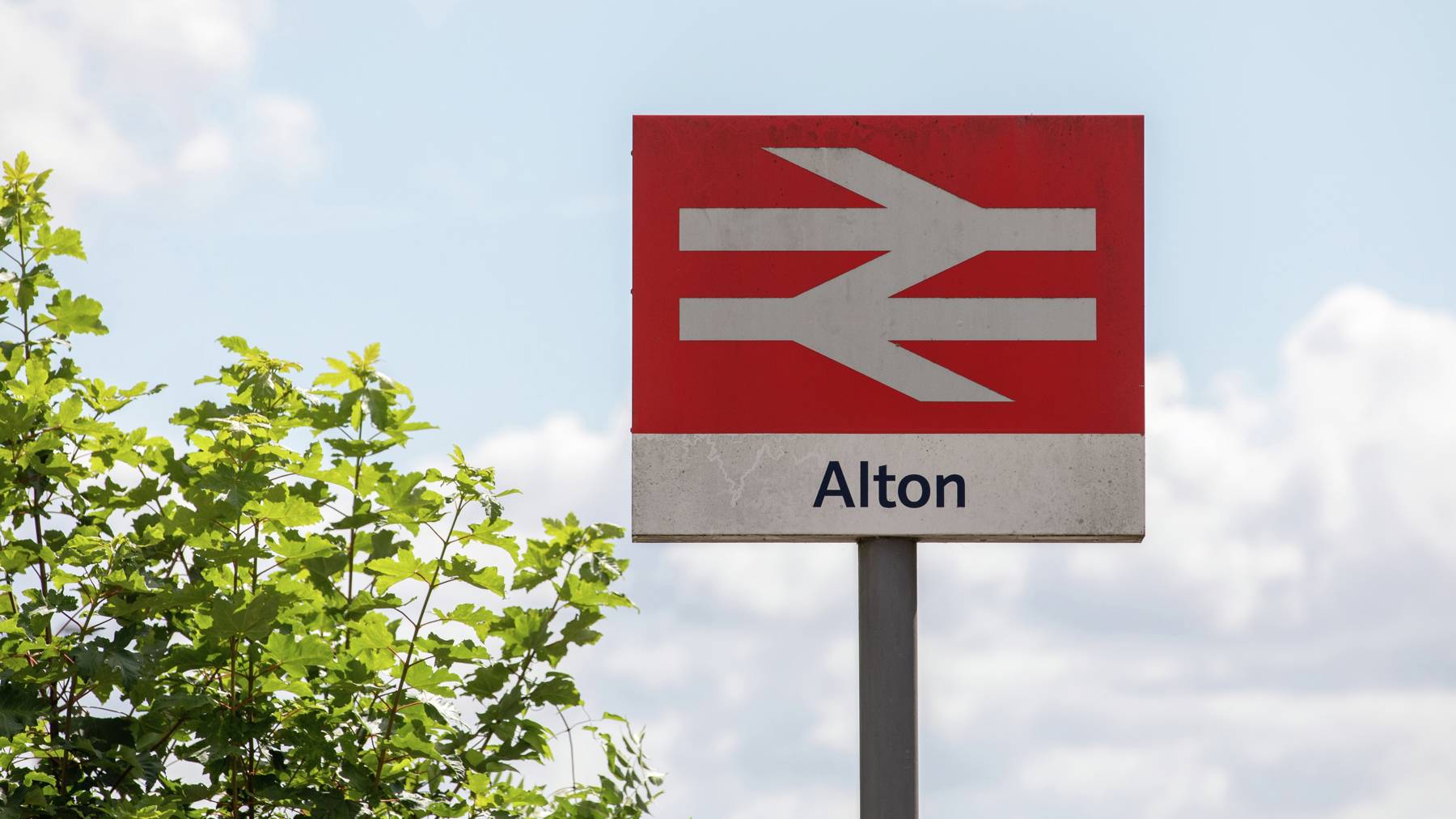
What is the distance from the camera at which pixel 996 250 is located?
7.06m

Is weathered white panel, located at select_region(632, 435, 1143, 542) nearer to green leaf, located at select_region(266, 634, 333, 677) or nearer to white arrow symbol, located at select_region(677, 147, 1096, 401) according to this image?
white arrow symbol, located at select_region(677, 147, 1096, 401)

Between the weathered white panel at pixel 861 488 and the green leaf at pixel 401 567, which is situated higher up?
the weathered white panel at pixel 861 488

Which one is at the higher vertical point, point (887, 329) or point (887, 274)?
point (887, 274)

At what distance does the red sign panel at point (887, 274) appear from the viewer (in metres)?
6.95

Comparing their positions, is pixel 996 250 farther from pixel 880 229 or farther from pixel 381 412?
pixel 381 412

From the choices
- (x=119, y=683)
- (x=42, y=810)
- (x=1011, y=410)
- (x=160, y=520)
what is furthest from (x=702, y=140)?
(x=42, y=810)

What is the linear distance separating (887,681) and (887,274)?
71.6 inches

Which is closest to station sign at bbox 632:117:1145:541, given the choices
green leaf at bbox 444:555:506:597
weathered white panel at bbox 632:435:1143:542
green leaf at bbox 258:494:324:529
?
weathered white panel at bbox 632:435:1143:542

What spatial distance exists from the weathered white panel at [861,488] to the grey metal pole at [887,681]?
16 cm

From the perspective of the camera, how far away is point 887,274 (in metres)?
7.05

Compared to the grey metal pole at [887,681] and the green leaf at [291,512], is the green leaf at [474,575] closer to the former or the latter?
the green leaf at [291,512]

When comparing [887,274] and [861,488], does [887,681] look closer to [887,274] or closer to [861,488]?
[861,488]

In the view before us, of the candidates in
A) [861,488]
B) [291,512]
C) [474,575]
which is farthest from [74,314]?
[861,488]

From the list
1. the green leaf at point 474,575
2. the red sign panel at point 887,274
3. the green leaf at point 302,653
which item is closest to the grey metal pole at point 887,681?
the red sign panel at point 887,274
